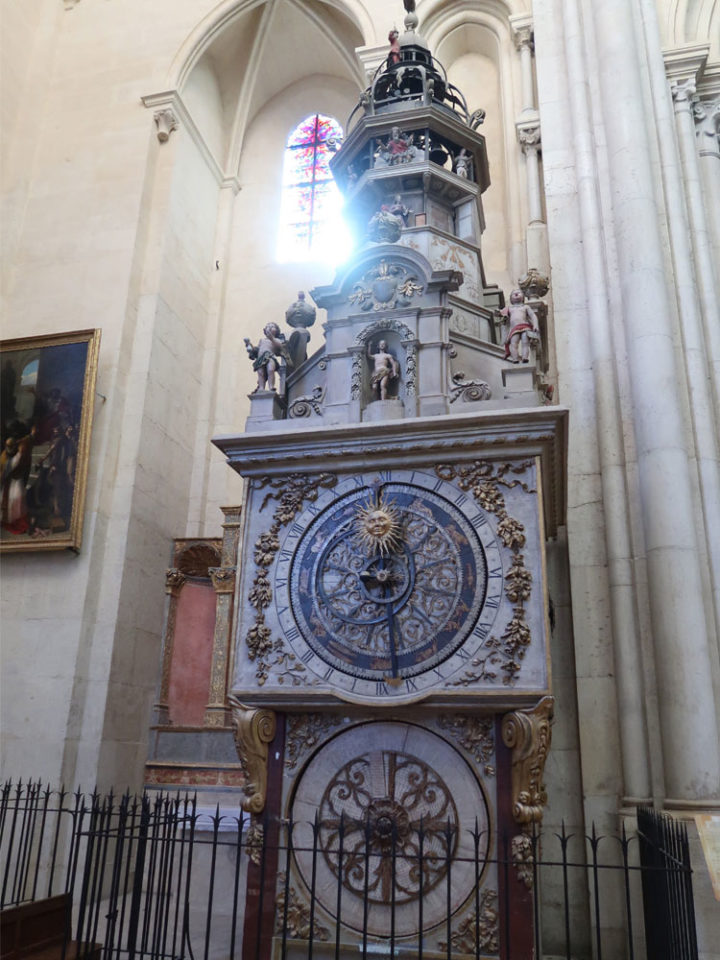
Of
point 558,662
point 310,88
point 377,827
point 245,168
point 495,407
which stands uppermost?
point 310,88

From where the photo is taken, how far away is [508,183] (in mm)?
9719

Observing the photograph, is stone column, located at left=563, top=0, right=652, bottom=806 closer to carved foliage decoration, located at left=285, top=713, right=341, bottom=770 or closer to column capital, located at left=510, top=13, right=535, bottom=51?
column capital, located at left=510, top=13, right=535, bottom=51

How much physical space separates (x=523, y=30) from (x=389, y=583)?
8023 millimetres

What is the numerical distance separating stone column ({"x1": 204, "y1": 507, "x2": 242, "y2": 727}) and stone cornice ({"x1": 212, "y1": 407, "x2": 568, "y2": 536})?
3016 mm

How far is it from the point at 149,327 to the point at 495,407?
17.5 feet

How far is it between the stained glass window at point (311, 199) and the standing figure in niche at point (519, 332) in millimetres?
5401

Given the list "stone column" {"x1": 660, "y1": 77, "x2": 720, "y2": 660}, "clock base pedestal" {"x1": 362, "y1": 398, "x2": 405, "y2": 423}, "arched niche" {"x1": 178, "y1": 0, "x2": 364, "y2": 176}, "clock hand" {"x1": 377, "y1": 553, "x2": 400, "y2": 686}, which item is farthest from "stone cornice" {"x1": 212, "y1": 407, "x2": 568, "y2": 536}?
"arched niche" {"x1": 178, "y1": 0, "x2": 364, "y2": 176}

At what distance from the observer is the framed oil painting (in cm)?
875

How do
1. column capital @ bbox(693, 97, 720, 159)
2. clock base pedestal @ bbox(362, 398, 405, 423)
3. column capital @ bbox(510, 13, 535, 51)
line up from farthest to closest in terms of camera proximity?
1. column capital @ bbox(510, 13, 535, 51)
2. column capital @ bbox(693, 97, 720, 159)
3. clock base pedestal @ bbox(362, 398, 405, 423)

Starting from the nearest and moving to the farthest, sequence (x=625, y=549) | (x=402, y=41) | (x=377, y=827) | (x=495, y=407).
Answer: (x=377, y=827) → (x=495, y=407) → (x=625, y=549) → (x=402, y=41)

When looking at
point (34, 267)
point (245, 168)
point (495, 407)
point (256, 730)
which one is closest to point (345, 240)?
point (245, 168)

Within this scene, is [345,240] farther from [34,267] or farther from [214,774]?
[214,774]

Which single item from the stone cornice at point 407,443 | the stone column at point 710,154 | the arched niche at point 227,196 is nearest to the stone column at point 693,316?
the stone column at point 710,154

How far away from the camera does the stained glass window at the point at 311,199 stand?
11.6 meters
